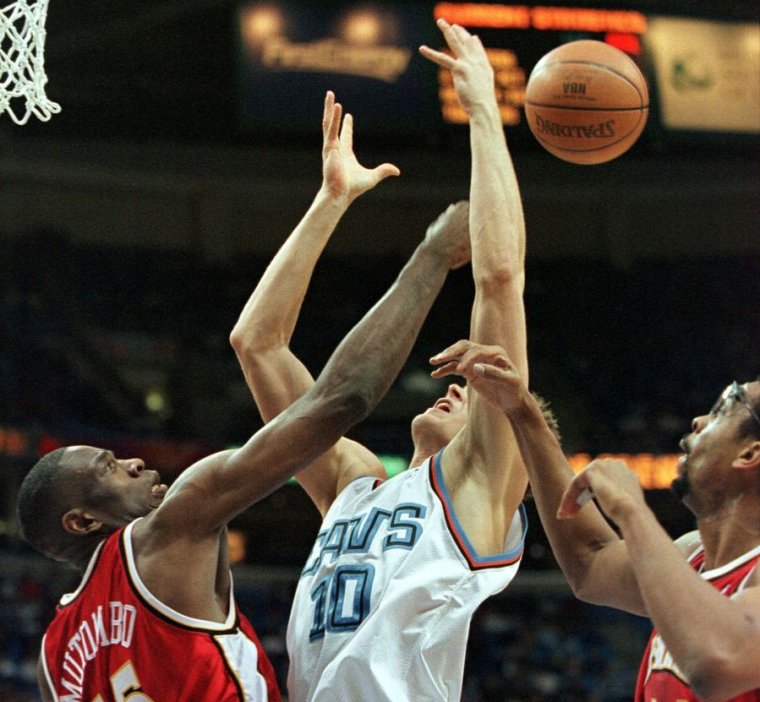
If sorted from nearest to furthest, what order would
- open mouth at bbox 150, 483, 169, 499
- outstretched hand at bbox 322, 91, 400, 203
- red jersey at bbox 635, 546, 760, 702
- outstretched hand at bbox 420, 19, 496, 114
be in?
red jersey at bbox 635, 546, 760, 702
open mouth at bbox 150, 483, 169, 499
outstretched hand at bbox 420, 19, 496, 114
outstretched hand at bbox 322, 91, 400, 203

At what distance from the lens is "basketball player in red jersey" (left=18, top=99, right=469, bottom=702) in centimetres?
288

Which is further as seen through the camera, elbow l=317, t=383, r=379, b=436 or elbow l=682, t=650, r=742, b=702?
elbow l=317, t=383, r=379, b=436

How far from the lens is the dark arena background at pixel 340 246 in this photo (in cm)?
1205

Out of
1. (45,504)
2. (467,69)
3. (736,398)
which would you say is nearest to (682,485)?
(736,398)

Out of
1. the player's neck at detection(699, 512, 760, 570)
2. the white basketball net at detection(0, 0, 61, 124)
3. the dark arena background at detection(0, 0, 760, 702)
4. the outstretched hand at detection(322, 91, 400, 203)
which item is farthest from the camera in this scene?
the dark arena background at detection(0, 0, 760, 702)

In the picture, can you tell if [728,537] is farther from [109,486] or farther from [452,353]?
[109,486]

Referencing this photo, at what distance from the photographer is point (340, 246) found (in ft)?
50.3

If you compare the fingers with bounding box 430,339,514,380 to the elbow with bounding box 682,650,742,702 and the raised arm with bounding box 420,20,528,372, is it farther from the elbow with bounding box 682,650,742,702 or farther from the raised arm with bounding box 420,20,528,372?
the elbow with bounding box 682,650,742,702

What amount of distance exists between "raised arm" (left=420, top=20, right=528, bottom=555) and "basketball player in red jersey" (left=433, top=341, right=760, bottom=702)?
148mm

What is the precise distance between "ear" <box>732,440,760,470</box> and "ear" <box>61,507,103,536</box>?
162 centimetres

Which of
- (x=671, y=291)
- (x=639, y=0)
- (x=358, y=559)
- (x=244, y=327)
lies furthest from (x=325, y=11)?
(x=358, y=559)

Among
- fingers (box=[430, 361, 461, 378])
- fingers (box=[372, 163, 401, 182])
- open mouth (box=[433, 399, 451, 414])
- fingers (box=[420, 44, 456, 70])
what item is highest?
fingers (box=[420, 44, 456, 70])

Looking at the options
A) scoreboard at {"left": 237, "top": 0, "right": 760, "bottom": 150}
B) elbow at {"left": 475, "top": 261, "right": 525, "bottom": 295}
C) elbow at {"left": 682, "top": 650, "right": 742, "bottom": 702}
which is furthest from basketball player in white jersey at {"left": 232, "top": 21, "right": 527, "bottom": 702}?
scoreboard at {"left": 237, "top": 0, "right": 760, "bottom": 150}

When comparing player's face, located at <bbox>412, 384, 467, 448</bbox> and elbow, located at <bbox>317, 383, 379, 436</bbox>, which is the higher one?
elbow, located at <bbox>317, 383, 379, 436</bbox>
